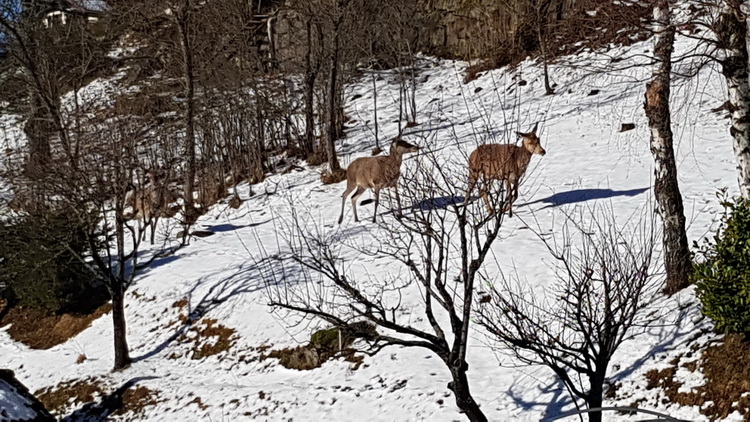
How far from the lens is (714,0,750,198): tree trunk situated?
21.7 ft

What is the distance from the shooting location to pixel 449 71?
29.8 m

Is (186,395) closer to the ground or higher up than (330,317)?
closer to the ground

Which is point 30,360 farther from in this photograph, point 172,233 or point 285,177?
point 285,177

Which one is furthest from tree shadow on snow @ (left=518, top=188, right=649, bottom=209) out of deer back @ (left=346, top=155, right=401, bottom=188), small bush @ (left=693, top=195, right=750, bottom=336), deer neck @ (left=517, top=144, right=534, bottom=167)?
small bush @ (left=693, top=195, right=750, bottom=336)

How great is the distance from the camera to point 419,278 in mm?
6793

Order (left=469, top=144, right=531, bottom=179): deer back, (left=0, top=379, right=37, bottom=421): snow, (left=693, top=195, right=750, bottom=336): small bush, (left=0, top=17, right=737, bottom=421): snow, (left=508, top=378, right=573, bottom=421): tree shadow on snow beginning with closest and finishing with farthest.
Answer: (left=693, top=195, right=750, bottom=336): small bush < (left=469, top=144, right=531, bottom=179): deer back < (left=508, top=378, right=573, bottom=421): tree shadow on snow < (left=0, top=17, right=737, bottom=421): snow < (left=0, top=379, right=37, bottom=421): snow

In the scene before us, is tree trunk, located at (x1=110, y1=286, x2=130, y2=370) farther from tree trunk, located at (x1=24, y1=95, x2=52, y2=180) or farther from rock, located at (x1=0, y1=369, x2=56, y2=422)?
tree trunk, located at (x1=24, y1=95, x2=52, y2=180)

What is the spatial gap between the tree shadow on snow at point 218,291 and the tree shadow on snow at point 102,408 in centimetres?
119

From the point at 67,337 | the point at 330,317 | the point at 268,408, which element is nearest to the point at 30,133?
the point at 67,337

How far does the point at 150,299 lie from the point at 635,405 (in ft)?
35.9

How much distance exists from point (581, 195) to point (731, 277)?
7261 millimetres

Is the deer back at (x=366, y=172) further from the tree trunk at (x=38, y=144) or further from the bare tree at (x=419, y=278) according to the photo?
the tree trunk at (x=38, y=144)

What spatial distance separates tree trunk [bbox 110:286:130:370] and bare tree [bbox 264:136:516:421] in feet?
9.29

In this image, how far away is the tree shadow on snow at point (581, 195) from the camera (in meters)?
13.2
